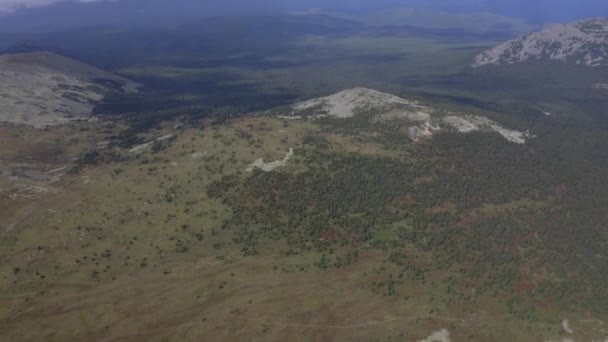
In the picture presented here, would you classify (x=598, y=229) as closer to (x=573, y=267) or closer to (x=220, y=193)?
(x=573, y=267)

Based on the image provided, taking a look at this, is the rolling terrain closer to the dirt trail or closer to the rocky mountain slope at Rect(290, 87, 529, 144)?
the dirt trail

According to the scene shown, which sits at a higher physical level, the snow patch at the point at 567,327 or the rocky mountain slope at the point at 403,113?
the rocky mountain slope at the point at 403,113

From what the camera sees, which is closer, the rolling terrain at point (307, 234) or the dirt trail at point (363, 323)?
the dirt trail at point (363, 323)

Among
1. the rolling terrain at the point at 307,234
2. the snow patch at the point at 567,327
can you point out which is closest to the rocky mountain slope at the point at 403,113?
the rolling terrain at the point at 307,234

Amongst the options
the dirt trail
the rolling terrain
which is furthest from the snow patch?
the dirt trail

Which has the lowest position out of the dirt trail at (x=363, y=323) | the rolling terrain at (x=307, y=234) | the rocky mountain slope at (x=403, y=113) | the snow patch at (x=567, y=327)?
the snow patch at (x=567, y=327)

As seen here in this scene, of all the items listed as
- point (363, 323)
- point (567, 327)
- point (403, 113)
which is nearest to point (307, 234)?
point (363, 323)

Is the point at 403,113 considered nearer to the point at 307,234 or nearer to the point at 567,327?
the point at 307,234

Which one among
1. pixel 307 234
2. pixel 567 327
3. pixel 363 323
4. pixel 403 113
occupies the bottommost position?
pixel 567 327

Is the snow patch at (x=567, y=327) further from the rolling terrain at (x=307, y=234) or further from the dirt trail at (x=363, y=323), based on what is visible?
the dirt trail at (x=363, y=323)
